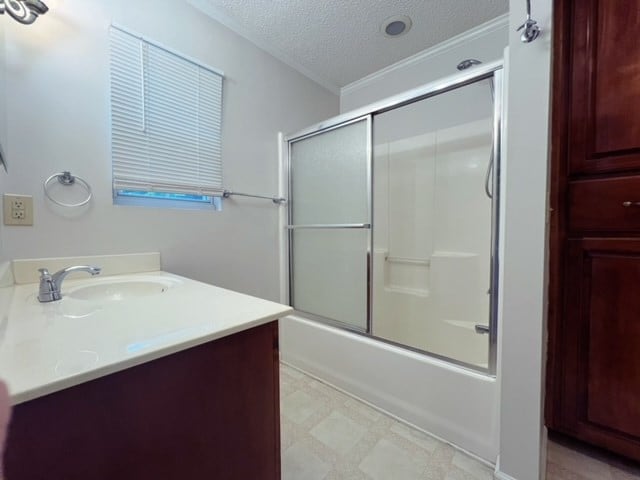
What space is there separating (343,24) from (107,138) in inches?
59.0

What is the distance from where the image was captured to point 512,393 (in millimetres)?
961

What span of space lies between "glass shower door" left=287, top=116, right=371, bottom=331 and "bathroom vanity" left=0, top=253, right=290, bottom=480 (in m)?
1.02

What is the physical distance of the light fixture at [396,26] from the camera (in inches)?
65.6

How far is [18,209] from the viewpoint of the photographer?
3.58 feet

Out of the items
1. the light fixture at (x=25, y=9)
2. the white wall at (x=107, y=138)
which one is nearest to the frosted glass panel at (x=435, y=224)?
the white wall at (x=107, y=138)

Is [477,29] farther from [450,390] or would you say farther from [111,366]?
[111,366]

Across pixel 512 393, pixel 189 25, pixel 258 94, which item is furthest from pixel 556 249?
pixel 189 25

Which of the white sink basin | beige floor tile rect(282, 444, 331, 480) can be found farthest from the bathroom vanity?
beige floor tile rect(282, 444, 331, 480)

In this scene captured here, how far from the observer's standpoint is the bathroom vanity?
1.42 feet

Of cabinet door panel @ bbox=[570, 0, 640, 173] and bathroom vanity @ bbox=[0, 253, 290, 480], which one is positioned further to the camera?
cabinet door panel @ bbox=[570, 0, 640, 173]

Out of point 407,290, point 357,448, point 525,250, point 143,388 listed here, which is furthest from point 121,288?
point 407,290

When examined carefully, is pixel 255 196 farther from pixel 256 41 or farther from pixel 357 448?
pixel 357 448

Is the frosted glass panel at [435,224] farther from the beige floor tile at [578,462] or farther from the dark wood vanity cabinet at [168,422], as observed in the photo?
the dark wood vanity cabinet at [168,422]

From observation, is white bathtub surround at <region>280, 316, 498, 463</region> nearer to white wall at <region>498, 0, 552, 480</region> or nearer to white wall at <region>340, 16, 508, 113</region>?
white wall at <region>498, 0, 552, 480</region>
